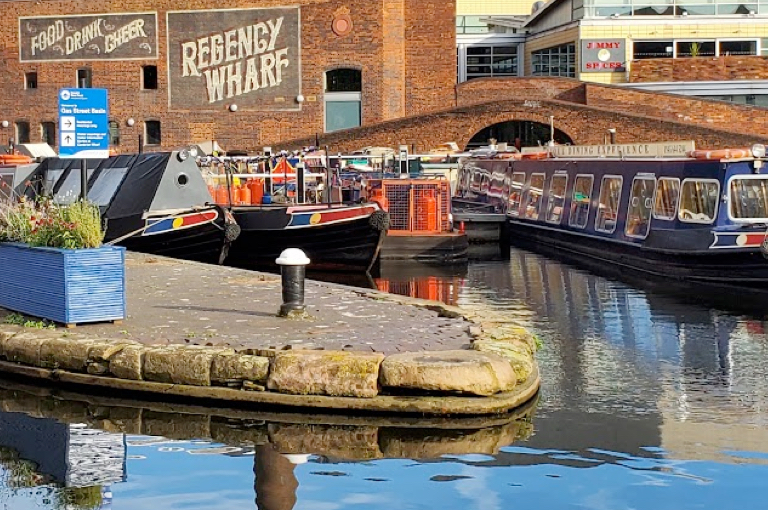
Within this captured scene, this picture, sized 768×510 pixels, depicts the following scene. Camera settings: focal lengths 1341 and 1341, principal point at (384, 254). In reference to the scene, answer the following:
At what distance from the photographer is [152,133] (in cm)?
4462

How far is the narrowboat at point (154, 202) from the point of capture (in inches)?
843

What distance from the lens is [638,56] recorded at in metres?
46.6

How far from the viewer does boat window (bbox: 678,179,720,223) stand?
19.8m

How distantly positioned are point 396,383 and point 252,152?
110 feet

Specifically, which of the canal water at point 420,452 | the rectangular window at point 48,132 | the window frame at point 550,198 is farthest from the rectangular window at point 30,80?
the canal water at point 420,452

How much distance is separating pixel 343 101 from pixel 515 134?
225 inches

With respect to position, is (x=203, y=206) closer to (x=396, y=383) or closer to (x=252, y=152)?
(x=396, y=383)

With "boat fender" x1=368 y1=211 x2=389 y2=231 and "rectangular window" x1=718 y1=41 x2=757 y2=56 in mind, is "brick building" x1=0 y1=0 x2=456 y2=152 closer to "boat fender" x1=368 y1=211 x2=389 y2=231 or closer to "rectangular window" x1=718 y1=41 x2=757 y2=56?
"rectangular window" x1=718 y1=41 x2=757 y2=56

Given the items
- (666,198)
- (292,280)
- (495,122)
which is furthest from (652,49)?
(292,280)

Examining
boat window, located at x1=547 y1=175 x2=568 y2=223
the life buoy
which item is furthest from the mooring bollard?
boat window, located at x1=547 y1=175 x2=568 y2=223

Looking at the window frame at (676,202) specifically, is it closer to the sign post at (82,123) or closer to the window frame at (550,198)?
the window frame at (550,198)

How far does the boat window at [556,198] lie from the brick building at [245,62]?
15348mm

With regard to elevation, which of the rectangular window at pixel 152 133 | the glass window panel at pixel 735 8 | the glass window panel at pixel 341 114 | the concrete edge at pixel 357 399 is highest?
the glass window panel at pixel 735 8

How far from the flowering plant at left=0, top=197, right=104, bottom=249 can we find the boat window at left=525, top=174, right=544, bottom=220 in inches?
714
